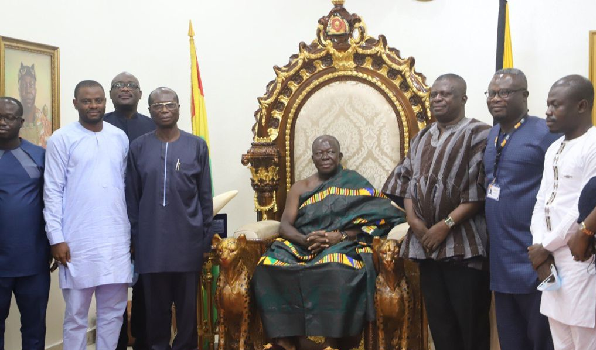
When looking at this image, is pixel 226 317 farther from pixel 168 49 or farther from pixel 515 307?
pixel 168 49

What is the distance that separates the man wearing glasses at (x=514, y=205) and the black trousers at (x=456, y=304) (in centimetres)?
25

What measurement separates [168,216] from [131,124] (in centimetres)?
91

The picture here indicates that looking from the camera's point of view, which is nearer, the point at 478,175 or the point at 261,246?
the point at 478,175

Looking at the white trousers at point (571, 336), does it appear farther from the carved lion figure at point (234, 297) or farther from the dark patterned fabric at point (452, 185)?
the carved lion figure at point (234, 297)

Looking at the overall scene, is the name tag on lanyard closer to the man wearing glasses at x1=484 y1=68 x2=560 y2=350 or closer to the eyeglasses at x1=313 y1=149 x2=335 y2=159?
the man wearing glasses at x1=484 y1=68 x2=560 y2=350

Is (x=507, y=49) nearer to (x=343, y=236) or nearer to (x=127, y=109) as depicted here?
(x=343, y=236)

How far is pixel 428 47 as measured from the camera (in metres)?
5.86

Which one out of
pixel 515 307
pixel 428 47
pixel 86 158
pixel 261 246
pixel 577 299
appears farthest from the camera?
pixel 428 47

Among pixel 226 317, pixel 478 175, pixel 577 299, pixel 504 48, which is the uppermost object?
pixel 504 48

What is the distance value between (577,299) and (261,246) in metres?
2.26

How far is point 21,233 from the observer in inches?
161

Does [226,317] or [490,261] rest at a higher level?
[490,261]

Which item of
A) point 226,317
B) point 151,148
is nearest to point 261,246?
point 226,317

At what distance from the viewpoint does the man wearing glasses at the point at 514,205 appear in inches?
134
